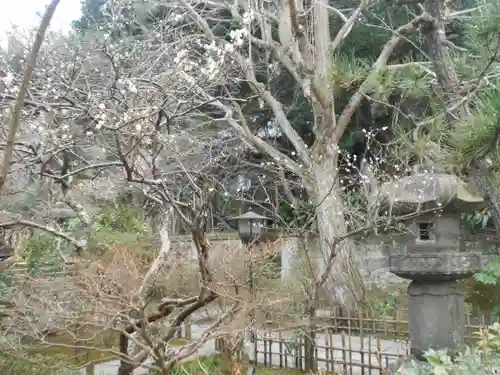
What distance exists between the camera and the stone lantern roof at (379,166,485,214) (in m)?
5.05

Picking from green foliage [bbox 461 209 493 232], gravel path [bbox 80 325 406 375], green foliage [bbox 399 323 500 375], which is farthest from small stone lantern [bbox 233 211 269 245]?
green foliage [bbox 399 323 500 375]

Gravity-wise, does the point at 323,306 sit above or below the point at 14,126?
below

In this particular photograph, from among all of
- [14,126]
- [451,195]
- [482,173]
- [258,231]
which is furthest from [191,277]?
[14,126]

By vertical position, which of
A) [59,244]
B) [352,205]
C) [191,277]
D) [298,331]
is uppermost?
[352,205]

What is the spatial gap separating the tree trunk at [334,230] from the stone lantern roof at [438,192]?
363 cm

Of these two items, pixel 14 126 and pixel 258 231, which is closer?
pixel 14 126

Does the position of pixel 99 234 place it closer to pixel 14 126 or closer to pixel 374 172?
pixel 374 172

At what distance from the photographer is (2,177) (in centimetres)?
267

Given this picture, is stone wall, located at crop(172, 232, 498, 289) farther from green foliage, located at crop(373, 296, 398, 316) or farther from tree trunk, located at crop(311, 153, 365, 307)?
tree trunk, located at crop(311, 153, 365, 307)

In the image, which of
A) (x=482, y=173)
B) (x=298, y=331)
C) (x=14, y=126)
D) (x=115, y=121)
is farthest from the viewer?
(x=298, y=331)

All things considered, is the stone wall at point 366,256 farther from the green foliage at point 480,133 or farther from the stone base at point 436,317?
the green foliage at point 480,133

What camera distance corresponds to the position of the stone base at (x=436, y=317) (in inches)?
204

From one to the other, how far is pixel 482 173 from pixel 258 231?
537 cm

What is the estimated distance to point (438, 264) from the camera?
4930mm
